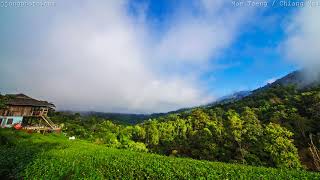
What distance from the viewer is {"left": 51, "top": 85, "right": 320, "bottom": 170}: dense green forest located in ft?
110

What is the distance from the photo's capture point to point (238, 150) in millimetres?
42250

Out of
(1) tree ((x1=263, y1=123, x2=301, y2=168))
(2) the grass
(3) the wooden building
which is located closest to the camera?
(2) the grass

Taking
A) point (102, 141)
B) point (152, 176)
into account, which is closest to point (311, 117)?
point (102, 141)

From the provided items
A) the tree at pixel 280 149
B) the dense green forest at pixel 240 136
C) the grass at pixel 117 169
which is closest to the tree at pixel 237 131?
the dense green forest at pixel 240 136

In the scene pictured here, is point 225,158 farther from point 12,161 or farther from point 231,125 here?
point 12,161

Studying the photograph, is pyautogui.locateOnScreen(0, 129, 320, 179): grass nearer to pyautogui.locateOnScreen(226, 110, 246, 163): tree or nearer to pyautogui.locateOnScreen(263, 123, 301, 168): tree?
pyautogui.locateOnScreen(263, 123, 301, 168): tree

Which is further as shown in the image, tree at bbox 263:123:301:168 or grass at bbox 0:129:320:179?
tree at bbox 263:123:301:168

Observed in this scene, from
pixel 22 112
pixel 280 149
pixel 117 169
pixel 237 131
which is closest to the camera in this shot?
pixel 117 169

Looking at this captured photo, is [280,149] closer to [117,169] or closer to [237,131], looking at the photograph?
[237,131]

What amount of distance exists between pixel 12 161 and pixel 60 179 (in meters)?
5.85

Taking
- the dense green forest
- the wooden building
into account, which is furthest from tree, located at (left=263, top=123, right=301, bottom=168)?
the wooden building

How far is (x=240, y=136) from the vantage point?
43.3 m

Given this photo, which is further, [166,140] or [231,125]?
[166,140]

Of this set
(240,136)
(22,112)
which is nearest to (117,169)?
(240,136)
